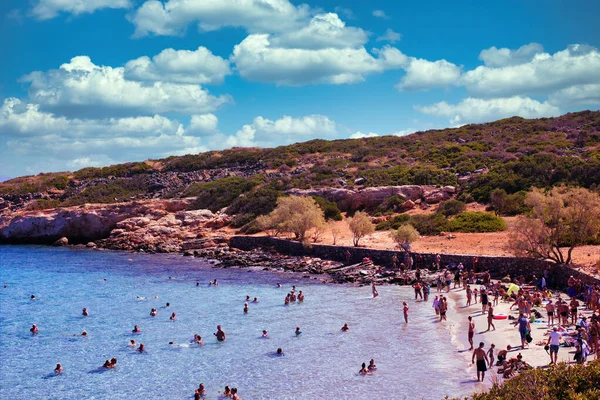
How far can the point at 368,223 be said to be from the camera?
4419 centimetres

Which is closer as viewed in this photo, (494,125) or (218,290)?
(218,290)

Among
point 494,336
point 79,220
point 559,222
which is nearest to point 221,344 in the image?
point 494,336

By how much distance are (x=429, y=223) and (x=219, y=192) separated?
100 feet

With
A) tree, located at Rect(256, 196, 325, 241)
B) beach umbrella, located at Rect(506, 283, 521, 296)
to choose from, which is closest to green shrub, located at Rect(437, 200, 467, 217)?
tree, located at Rect(256, 196, 325, 241)

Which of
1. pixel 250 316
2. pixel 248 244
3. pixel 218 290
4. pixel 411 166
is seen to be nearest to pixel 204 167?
pixel 411 166

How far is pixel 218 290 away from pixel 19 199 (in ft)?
179

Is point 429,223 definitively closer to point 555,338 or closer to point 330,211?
point 330,211

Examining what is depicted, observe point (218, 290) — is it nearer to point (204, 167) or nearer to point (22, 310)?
point (22, 310)

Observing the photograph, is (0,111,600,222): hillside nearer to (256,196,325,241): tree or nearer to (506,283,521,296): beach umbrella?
(256,196,325,241): tree

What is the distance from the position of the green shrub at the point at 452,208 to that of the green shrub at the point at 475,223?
1.71 meters

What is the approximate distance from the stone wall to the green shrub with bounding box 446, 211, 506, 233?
303 inches

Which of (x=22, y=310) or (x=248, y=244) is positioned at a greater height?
(x=248, y=244)

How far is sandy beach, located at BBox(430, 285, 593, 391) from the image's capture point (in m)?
18.5

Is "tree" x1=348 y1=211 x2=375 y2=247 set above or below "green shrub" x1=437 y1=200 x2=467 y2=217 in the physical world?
below
